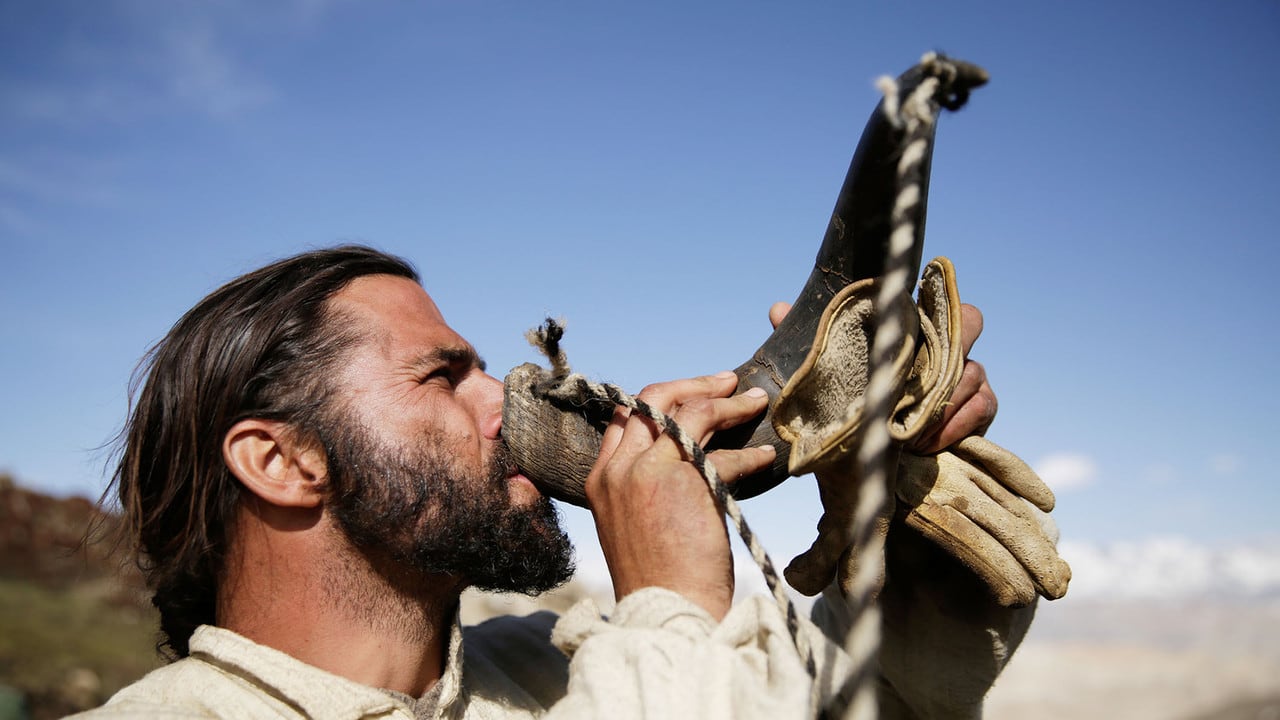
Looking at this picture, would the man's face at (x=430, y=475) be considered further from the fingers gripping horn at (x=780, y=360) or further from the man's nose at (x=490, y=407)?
the fingers gripping horn at (x=780, y=360)

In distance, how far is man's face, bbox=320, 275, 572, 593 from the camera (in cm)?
207

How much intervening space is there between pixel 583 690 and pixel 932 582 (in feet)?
3.87

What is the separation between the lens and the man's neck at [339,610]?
2.07 meters

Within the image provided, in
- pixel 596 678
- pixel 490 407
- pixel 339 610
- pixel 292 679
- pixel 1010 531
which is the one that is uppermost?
pixel 1010 531

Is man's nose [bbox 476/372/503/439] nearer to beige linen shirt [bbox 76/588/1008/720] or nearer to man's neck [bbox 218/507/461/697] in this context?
man's neck [bbox 218/507/461/697]

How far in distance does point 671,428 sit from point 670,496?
15 cm

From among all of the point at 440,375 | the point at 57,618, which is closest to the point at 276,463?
the point at 440,375

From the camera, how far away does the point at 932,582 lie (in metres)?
Answer: 2.18

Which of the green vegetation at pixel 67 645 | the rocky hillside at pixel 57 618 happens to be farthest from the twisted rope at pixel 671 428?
the green vegetation at pixel 67 645

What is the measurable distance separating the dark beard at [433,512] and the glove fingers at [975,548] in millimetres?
974

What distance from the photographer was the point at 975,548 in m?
1.85

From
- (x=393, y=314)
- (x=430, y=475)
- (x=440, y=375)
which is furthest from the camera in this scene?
(x=393, y=314)

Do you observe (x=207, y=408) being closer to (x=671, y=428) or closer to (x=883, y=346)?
Result: (x=671, y=428)

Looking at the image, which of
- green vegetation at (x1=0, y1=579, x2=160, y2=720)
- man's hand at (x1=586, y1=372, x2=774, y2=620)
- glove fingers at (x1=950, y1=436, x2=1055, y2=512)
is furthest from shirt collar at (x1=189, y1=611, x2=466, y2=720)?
green vegetation at (x1=0, y1=579, x2=160, y2=720)
